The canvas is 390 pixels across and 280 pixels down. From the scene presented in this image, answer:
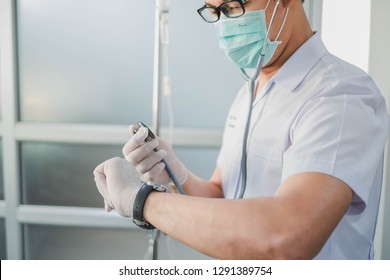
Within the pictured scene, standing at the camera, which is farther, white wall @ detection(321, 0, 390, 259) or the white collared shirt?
white wall @ detection(321, 0, 390, 259)

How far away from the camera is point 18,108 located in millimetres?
1497

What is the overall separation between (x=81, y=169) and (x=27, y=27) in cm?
60

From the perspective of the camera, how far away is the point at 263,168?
0.85 metres

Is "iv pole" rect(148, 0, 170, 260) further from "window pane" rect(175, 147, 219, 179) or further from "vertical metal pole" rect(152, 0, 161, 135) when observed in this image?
"window pane" rect(175, 147, 219, 179)

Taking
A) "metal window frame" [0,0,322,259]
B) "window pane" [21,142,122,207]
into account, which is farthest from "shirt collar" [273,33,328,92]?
"window pane" [21,142,122,207]

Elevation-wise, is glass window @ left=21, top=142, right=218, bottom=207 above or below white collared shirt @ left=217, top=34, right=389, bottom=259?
below

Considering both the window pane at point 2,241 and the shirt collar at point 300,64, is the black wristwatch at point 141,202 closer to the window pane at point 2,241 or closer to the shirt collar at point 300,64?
the shirt collar at point 300,64

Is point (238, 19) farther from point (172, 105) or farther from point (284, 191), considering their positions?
point (172, 105)

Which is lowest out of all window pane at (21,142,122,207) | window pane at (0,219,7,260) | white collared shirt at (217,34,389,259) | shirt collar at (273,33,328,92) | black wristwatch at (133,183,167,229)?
window pane at (0,219,7,260)

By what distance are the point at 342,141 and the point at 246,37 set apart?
35cm

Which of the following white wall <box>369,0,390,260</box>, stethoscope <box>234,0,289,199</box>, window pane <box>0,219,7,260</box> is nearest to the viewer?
stethoscope <box>234,0,289,199</box>

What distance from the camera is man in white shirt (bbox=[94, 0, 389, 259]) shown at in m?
0.59
